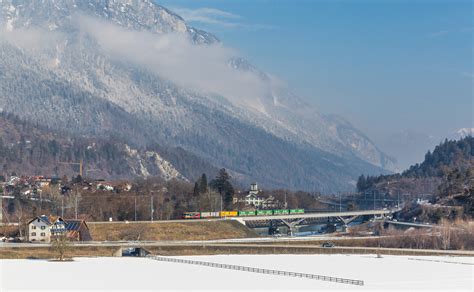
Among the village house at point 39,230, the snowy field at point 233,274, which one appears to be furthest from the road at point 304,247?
the village house at point 39,230

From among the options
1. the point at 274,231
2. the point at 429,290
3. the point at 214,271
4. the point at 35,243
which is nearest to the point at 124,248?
the point at 35,243

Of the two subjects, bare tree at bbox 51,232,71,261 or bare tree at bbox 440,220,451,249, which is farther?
bare tree at bbox 440,220,451,249

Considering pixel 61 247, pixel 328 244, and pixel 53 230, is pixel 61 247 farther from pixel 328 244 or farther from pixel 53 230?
pixel 328 244

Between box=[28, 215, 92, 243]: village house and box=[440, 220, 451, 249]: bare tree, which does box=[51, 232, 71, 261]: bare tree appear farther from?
box=[440, 220, 451, 249]: bare tree

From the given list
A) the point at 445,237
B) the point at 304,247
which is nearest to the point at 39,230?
the point at 304,247

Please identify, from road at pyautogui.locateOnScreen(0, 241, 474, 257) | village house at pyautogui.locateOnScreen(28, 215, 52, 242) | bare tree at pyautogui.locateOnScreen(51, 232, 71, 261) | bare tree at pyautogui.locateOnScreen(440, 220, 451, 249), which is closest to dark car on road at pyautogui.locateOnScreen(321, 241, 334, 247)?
road at pyautogui.locateOnScreen(0, 241, 474, 257)

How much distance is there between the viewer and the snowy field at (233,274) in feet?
290

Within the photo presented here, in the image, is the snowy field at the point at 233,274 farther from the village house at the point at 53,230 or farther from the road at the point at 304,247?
the village house at the point at 53,230

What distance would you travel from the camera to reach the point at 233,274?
3922 inches

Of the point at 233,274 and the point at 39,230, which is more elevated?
the point at 39,230

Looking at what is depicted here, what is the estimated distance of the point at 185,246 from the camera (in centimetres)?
13212

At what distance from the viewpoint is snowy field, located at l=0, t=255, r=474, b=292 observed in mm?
88375

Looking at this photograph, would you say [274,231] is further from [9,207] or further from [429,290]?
[429,290]

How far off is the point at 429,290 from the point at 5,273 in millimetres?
42553
